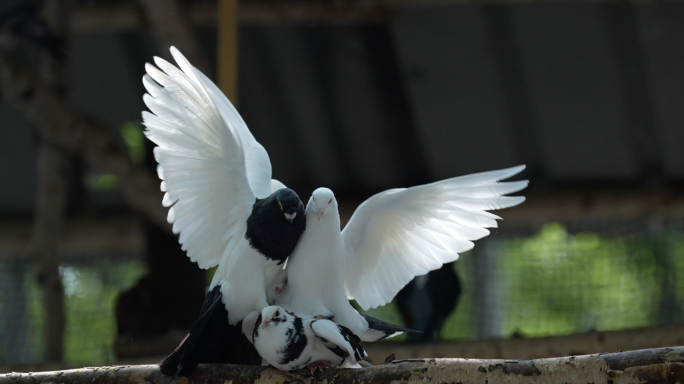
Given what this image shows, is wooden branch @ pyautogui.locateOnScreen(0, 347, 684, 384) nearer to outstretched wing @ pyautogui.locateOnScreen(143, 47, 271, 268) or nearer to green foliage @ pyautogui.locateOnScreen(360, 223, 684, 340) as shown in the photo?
outstretched wing @ pyautogui.locateOnScreen(143, 47, 271, 268)

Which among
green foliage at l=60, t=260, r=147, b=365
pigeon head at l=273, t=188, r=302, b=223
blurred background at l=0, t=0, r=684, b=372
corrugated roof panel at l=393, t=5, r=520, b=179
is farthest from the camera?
green foliage at l=60, t=260, r=147, b=365

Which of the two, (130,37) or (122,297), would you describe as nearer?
(122,297)

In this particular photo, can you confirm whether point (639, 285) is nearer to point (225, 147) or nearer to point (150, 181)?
point (150, 181)

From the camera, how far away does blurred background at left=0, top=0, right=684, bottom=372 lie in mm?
3469

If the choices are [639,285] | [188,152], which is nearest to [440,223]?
[188,152]

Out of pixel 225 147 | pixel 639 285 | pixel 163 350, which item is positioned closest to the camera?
pixel 225 147

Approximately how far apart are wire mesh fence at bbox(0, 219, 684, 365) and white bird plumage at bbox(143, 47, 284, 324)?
240cm

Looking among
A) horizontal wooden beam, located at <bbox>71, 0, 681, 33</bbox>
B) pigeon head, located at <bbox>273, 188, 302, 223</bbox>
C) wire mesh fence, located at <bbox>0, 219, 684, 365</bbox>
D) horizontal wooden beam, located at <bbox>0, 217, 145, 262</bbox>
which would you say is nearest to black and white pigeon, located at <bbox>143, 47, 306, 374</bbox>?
pigeon head, located at <bbox>273, 188, 302, 223</bbox>

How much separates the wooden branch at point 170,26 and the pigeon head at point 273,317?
1733 millimetres

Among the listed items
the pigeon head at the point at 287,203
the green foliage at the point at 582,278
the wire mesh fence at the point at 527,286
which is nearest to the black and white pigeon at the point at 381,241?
the pigeon head at the point at 287,203

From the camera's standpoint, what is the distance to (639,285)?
4.99 metres

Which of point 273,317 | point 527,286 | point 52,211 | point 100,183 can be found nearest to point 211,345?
point 273,317

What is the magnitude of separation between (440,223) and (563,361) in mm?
704

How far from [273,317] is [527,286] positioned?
3.23 metres
